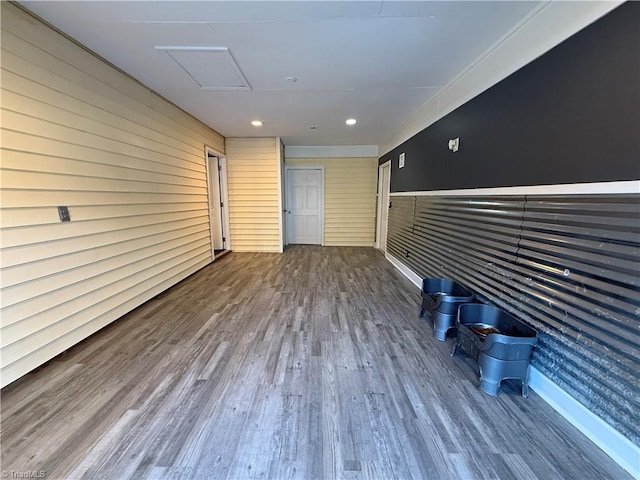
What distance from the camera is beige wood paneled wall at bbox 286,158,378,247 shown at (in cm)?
657

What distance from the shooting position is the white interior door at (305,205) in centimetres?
670

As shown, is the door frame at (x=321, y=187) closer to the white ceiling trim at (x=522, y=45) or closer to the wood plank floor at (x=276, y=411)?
the white ceiling trim at (x=522, y=45)

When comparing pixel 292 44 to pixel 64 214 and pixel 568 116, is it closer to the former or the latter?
pixel 568 116

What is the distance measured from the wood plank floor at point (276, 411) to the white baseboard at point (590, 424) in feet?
0.15

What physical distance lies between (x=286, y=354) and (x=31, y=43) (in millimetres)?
2922

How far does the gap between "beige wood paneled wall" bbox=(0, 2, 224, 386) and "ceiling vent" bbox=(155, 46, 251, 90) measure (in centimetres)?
71

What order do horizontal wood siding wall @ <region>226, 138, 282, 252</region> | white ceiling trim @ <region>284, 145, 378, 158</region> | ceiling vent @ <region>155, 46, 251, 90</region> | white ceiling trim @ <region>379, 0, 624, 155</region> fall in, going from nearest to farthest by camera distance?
white ceiling trim @ <region>379, 0, 624, 155</region> → ceiling vent @ <region>155, 46, 251, 90</region> → horizontal wood siding wall @ <region>226, 138, 282, 252</region> → white ceiling trim @ <region>284, 145, 378, 158</region>

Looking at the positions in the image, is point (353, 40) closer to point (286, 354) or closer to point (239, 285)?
point (286, 354)

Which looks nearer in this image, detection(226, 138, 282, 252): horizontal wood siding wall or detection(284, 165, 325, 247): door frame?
detection(226, 138, 282, 252): horizontal wood siding wall

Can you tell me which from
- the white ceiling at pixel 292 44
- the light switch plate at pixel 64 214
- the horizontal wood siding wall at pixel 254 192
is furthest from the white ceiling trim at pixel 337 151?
the light switch plate at pixel 64 214

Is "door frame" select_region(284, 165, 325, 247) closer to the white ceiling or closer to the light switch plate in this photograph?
the white ceiling

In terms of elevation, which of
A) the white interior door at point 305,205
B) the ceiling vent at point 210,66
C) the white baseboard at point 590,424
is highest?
the ceiling vent at point 210,66

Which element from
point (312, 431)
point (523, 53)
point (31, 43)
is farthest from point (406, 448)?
point (31, 43)

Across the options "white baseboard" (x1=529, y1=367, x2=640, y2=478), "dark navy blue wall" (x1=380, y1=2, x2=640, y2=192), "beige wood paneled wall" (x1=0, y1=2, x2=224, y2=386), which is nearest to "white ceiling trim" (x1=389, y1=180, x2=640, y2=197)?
"dark navy blue wall" (x1=380, y1=2, x2=640, y2=192)
